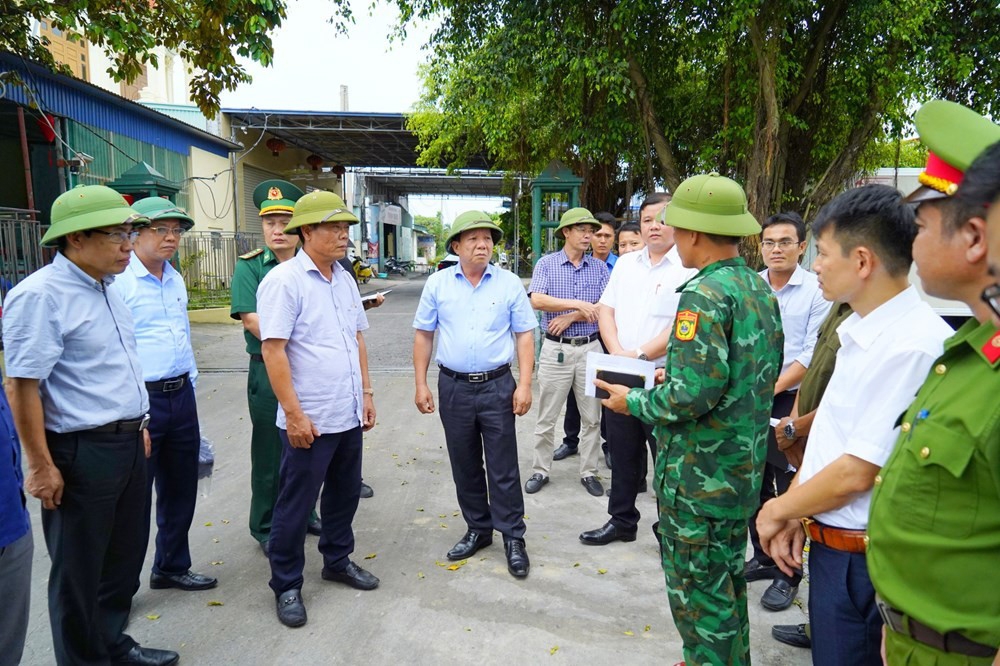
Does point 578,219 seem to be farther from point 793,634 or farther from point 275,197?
point 793,634

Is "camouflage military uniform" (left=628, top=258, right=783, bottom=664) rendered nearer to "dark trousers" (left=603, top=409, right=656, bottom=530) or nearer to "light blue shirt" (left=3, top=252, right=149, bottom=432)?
"dark trousers" (left=603, top=409, right=656, bottom=530)

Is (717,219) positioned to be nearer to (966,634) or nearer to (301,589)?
(966,634)

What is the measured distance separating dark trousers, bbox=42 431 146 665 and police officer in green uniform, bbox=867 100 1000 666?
8.42 ft

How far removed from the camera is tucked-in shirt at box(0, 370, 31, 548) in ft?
6.51

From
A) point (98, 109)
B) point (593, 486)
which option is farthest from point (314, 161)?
point (593, 486)


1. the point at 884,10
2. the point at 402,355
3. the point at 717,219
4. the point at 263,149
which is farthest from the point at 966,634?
the point at 263,149

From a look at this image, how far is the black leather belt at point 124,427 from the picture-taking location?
247cm

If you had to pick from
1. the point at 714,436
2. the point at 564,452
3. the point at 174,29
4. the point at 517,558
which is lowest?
the point at 564,452

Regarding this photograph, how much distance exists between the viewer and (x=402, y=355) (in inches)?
406

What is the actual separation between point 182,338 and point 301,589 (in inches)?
56.9

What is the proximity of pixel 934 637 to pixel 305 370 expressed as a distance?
264cm

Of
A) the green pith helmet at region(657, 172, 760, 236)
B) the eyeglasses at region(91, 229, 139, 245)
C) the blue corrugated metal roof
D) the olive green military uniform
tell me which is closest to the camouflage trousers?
the olive green military uniform

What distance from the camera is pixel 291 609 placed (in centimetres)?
311

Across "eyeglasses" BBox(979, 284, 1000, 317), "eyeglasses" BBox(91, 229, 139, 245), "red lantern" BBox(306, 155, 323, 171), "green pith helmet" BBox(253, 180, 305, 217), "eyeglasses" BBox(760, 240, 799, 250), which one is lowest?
"eyeglasses" BBox(979, 284, 1000, 317)
